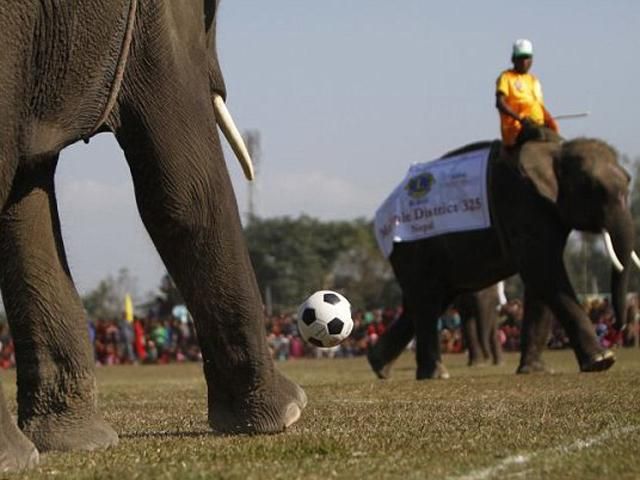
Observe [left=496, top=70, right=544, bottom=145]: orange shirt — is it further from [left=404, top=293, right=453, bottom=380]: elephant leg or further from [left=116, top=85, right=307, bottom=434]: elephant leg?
[left=116, top=85, right=307, bottom=434]: elephant leg

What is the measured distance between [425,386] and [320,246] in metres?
89.1

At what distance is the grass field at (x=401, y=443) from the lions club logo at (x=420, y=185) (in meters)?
9.27

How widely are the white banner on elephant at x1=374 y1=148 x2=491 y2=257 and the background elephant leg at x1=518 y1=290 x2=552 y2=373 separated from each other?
1246mm

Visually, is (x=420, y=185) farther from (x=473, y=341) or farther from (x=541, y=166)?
(x=473, y=341)

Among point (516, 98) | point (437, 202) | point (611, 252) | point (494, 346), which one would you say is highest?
point (516, 98)

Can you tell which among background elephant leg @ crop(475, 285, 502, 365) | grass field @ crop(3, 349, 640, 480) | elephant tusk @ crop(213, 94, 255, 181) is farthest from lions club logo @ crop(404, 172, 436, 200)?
elephant tusk @ crop(213, 94, 255, 181)

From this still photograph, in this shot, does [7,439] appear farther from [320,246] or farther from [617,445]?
[320,246]

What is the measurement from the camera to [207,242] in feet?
24.0

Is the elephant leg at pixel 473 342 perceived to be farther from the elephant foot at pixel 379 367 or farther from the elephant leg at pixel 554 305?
the elephant leg at pixel 554 305

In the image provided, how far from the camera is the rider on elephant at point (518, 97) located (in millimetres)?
17219

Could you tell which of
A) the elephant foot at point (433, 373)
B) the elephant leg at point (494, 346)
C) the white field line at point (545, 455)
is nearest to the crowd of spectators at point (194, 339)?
the elephant leg at point (494, 346)

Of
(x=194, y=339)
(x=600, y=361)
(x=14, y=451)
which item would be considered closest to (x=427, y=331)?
(x=600, y=361)

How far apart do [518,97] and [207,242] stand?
1040cm

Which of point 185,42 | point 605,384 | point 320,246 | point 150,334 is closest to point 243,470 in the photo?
point 185,42
